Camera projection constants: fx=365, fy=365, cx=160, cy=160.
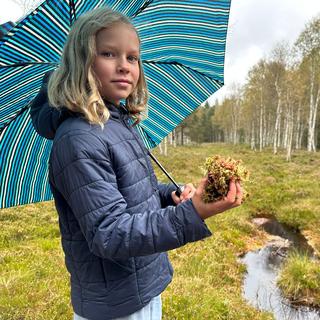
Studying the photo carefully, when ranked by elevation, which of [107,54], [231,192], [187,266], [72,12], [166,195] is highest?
[72,12]

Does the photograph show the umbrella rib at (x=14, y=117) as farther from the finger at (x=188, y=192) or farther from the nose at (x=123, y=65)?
the finger at (x=188, y=192)

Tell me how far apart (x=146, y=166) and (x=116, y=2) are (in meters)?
0.98

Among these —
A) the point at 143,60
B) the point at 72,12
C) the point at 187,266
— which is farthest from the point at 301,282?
the point at 72,12

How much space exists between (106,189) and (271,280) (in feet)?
22.6

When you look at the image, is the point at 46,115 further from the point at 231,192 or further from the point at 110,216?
the point at 231,192

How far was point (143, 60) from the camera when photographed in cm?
289

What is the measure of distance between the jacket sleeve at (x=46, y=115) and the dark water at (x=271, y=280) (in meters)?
5.37

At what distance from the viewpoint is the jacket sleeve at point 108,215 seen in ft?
4.93

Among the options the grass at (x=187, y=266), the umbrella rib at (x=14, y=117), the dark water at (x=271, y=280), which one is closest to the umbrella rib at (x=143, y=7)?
the umbrella rib at (x=14, y=117)

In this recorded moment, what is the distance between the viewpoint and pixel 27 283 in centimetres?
552

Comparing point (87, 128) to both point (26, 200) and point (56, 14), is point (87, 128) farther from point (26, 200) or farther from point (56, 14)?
point (26, 200)

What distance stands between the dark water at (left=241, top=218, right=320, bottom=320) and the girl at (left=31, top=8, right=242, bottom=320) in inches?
195

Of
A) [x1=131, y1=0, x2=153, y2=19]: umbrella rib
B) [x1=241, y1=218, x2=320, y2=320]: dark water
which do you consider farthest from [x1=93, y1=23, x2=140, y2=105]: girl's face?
[x1=241, y1=218, x2=320, y2=320]: dark water

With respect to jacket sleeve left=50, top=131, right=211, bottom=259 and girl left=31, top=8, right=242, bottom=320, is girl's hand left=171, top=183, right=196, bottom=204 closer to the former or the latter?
girl left=31, top=8, right=242, bottom=320
